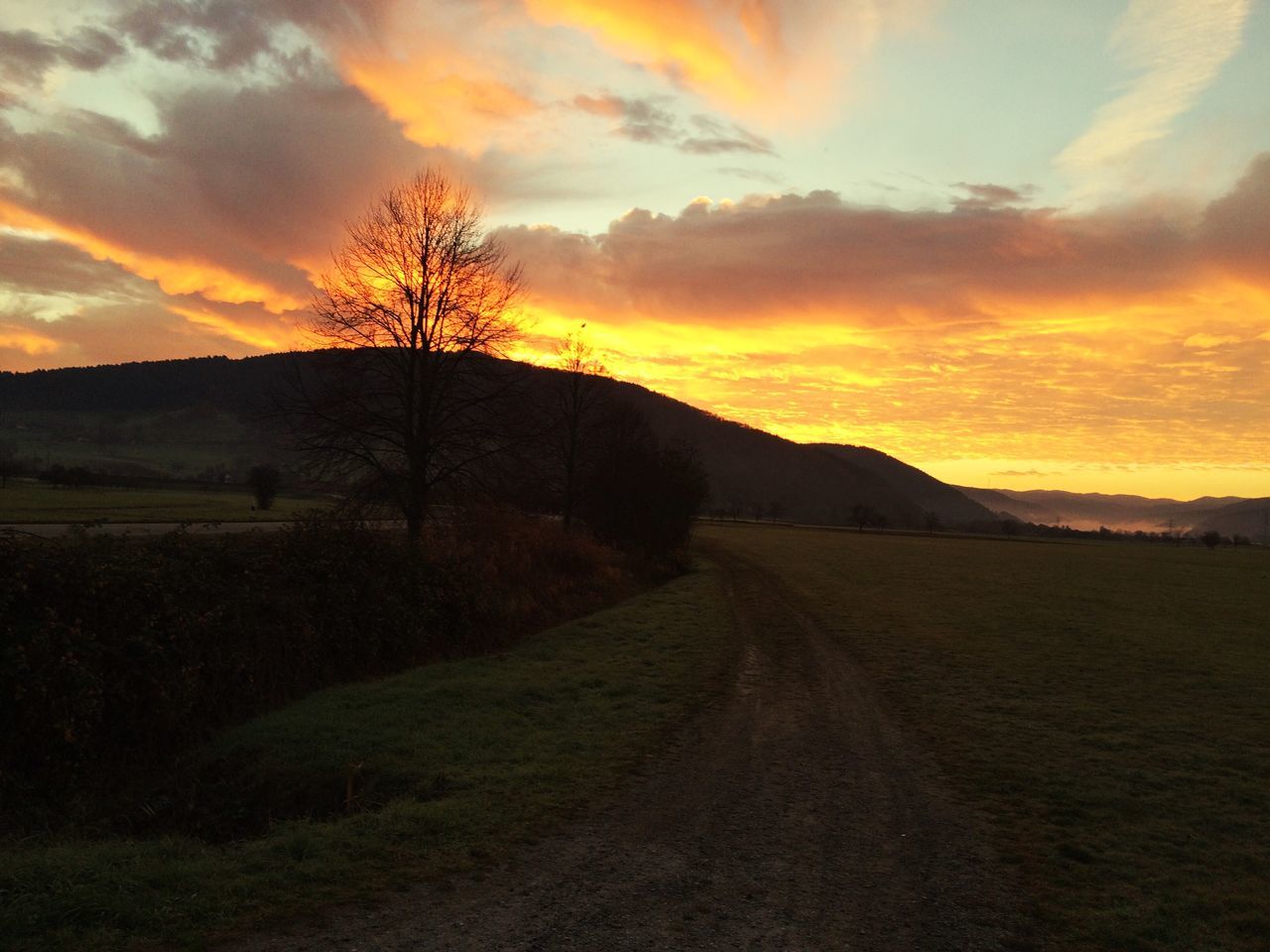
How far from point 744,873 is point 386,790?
4.50m

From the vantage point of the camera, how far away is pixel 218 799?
31.0 ft

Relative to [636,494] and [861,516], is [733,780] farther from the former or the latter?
[861,516]

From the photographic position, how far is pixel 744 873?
21.7 ft

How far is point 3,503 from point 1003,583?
204 ft

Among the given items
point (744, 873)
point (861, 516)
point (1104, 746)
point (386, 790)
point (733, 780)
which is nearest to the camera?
point (744, 873)

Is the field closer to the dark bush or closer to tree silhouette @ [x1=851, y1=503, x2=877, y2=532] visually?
the dark bush

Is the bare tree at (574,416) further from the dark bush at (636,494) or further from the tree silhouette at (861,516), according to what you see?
the tree silhouette at (861,516)

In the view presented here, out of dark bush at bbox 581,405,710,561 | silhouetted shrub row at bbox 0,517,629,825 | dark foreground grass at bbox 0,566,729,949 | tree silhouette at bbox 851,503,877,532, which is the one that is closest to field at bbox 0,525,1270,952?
dark foreground grass at bbox 0,566,729,949

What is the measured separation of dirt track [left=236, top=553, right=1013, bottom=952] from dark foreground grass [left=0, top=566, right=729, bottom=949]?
0.59m

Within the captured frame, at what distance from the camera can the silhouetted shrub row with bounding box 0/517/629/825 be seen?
10445 mm

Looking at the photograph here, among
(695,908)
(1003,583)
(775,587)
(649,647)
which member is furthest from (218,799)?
(1003,583)

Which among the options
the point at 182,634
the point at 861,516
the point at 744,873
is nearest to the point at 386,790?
the point at 744,873

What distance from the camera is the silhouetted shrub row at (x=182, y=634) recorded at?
10.4 metres

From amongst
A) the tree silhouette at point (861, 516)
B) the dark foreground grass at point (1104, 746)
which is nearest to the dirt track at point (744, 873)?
the dark foreground grass at point (1104, 746)
